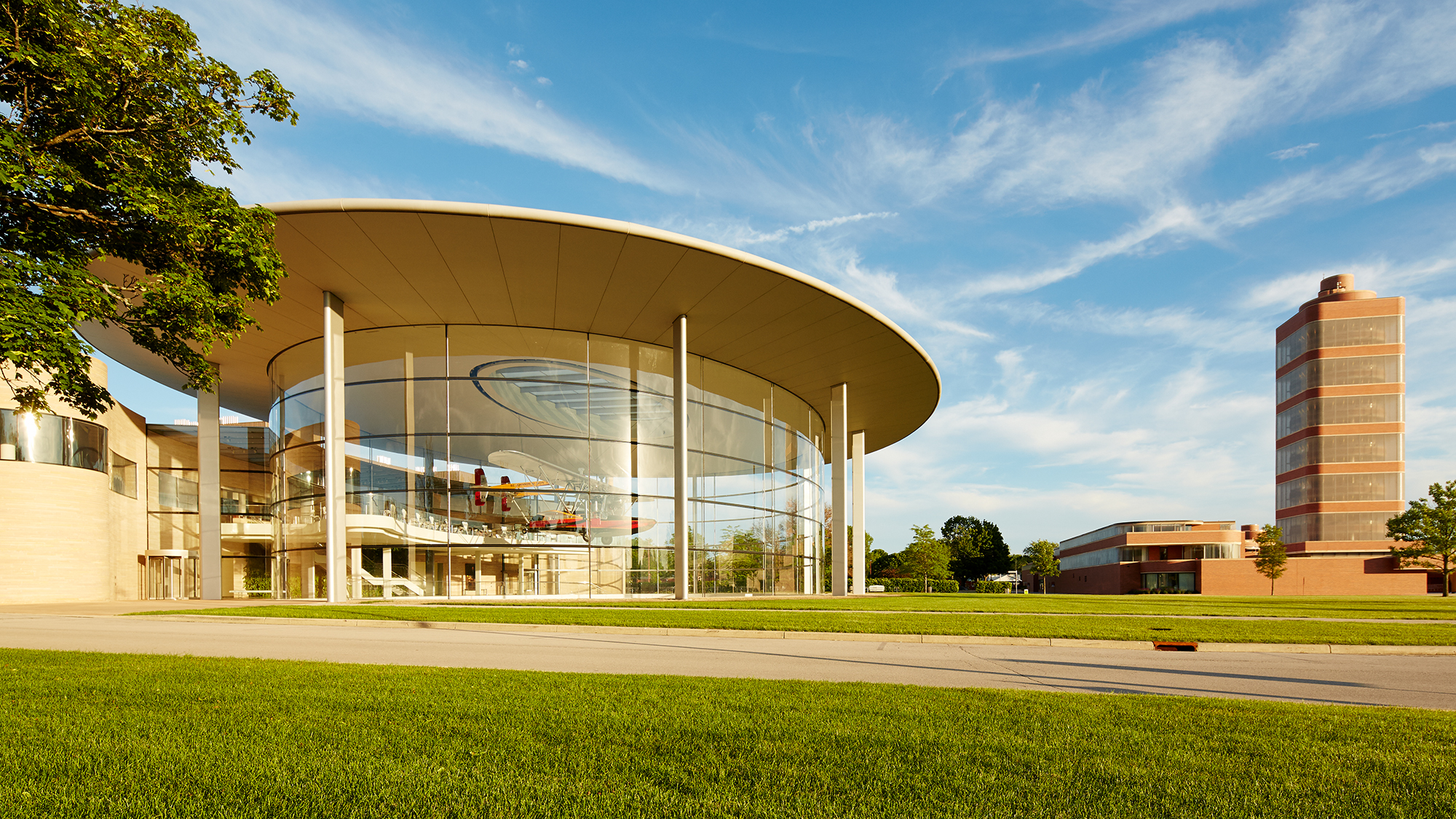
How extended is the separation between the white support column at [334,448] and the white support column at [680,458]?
34.1 feet

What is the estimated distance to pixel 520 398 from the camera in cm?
2806

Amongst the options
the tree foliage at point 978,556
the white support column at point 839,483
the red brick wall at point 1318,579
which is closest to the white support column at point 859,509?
the white support column at point 839,483

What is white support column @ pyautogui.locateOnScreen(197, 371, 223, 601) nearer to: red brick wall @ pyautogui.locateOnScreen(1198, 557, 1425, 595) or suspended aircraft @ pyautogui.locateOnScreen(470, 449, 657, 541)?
suspended aircraft @ pyautogui.locateOnScreen(470, 449, 657, 541)

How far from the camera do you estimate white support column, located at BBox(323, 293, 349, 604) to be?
2473cm

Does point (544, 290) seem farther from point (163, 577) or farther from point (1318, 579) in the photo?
point (1318, 579)

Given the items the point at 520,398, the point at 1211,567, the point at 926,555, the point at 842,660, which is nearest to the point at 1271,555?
the point at 1211,567

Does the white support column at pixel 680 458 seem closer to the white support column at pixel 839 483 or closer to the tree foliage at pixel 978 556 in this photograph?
the white support column at pixel 839 483

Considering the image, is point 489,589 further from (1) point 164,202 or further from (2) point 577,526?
(1) point 164,202

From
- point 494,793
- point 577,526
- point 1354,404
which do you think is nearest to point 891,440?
point 577,526

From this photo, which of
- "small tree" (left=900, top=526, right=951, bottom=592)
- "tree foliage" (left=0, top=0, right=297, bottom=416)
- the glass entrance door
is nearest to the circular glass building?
the glass entrance door

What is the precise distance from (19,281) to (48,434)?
28420 mm

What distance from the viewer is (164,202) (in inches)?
364

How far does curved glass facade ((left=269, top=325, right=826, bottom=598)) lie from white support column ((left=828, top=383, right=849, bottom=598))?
7750mm

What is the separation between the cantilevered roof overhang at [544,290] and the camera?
70.8ft
